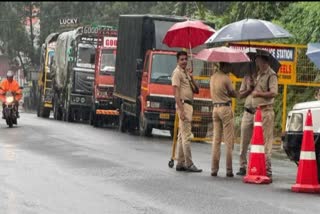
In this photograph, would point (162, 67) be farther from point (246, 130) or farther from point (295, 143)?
point (295, 143)

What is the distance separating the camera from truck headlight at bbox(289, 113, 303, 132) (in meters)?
11.5

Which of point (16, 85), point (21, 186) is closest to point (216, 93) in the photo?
point (21, 186)

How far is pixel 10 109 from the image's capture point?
985 inches

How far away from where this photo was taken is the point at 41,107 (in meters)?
38.1

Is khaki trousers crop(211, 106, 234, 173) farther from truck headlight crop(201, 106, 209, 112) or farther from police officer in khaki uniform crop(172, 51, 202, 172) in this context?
truck headlight crop(201, 106, 209, 112)

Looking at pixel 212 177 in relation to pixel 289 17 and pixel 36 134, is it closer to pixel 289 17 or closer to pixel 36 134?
pixel 36 134

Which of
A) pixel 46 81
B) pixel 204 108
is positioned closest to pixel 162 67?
pixel 204 108

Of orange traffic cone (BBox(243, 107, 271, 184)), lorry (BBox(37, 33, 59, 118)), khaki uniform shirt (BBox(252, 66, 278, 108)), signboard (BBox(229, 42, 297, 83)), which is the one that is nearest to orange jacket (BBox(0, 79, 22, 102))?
signboard (BBox(229, 42, 297, 83))

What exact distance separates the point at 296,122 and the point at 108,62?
17.5 metres

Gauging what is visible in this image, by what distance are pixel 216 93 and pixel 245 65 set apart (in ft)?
3.48

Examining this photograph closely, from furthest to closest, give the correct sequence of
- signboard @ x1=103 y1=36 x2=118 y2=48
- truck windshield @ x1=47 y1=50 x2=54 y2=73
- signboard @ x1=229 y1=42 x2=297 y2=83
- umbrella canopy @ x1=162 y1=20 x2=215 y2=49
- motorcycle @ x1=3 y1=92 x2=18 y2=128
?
truck windshield @ x1=47 y1=50 x2=54 y2=73 → signboard @ x1=103 y1=36 x2=118 y2=48 → motorcycle @ x1=3 y1=92 x2=18 y2=128 → signboard @ x1=229 y1=42 x2=297 y2=83 → umbrella canopy @ x1=162 y1=20 x2=215 y2=49

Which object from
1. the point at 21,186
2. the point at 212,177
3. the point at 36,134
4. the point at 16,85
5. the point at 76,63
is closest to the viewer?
the point at 21,186

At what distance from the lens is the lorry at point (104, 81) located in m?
28.2

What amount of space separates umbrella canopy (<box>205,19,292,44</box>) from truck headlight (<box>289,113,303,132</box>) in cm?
208
